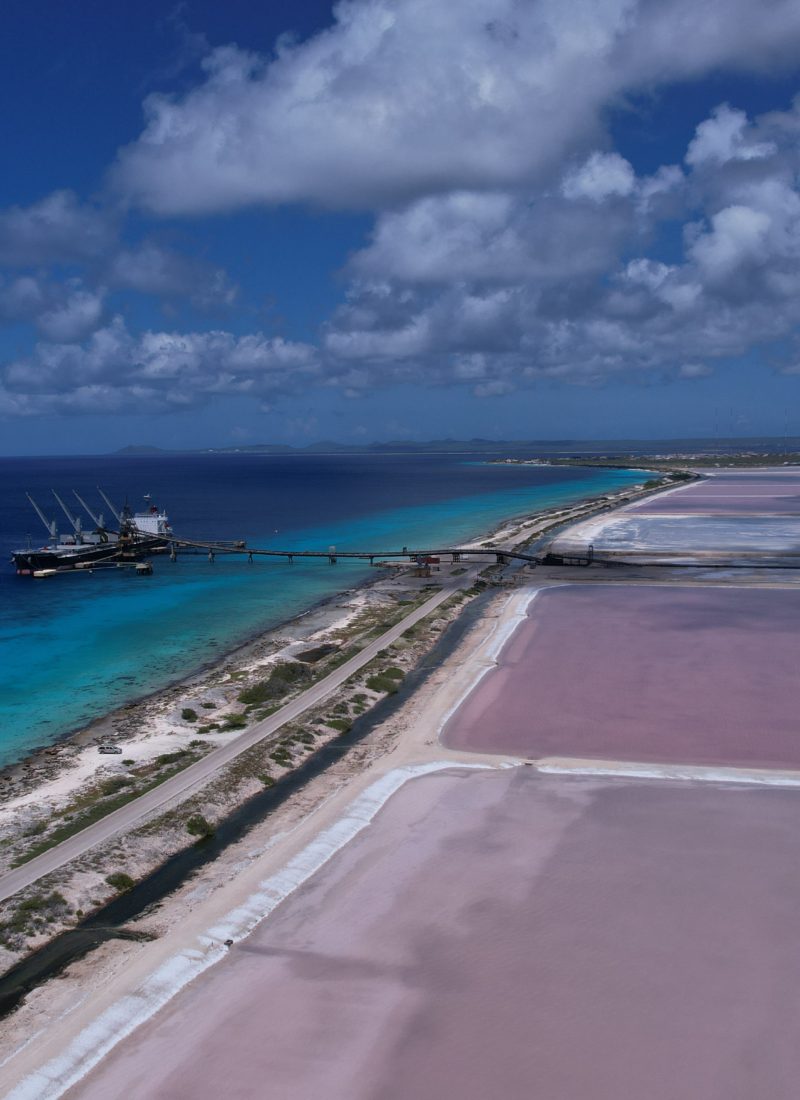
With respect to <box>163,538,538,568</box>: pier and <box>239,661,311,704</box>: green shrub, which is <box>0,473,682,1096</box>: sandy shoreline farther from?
<box>163,538,538,568</box>: pier

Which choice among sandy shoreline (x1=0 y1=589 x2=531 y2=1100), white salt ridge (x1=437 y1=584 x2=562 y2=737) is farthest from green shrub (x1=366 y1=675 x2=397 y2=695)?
sandy shoreline (x1=0 y1=589 x2=531 y2=1100)

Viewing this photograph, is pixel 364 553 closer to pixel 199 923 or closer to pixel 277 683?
pixel 277 683

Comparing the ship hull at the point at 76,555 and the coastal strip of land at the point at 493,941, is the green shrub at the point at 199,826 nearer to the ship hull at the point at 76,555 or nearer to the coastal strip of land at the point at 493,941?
the coastal strip of land at the point at 493,941

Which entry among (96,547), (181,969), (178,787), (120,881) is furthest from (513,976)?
(96,547)

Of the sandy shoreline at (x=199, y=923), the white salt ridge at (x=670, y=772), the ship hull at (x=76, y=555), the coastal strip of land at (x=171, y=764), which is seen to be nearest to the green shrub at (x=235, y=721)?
the coastal strip of land at (x=171, y=764)

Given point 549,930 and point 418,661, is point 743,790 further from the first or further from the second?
point 418,661

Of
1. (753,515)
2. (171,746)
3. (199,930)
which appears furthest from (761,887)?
(753,515)
